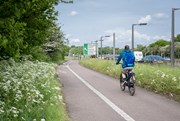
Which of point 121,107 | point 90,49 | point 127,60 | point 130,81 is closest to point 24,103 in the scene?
point 121,107

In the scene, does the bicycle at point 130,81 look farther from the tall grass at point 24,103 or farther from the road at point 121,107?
the tall grass at point 24,103

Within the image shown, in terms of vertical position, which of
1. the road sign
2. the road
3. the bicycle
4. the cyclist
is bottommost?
the road

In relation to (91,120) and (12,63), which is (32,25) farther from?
(91,120)

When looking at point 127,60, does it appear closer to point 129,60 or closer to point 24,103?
point 129,60

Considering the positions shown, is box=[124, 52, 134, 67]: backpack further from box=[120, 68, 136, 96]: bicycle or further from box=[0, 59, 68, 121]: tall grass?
box=[0, 59, 68, 121]: tall grass

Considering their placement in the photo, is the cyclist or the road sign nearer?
the cyclist

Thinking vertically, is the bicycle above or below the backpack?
below

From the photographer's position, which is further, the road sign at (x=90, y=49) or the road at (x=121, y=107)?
the road sign at (x=90, y=49)

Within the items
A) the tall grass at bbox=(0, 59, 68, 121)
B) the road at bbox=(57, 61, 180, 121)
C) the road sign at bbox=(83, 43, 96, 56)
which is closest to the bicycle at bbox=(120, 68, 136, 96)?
the road at bbox=(57, 61, 180, 121)

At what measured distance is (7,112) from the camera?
574cm

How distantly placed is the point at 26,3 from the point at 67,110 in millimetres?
4008

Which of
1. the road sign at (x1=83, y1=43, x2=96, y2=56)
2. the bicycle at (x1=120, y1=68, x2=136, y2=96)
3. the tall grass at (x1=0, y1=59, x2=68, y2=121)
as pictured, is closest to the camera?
the tall grass at (x1=0, y1=59, x2=68, y2=121)

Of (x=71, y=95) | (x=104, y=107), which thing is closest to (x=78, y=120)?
(x=104, y=107)

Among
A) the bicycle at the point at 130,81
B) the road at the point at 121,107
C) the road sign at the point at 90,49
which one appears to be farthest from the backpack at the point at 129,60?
the road sign at the point at 90,49
